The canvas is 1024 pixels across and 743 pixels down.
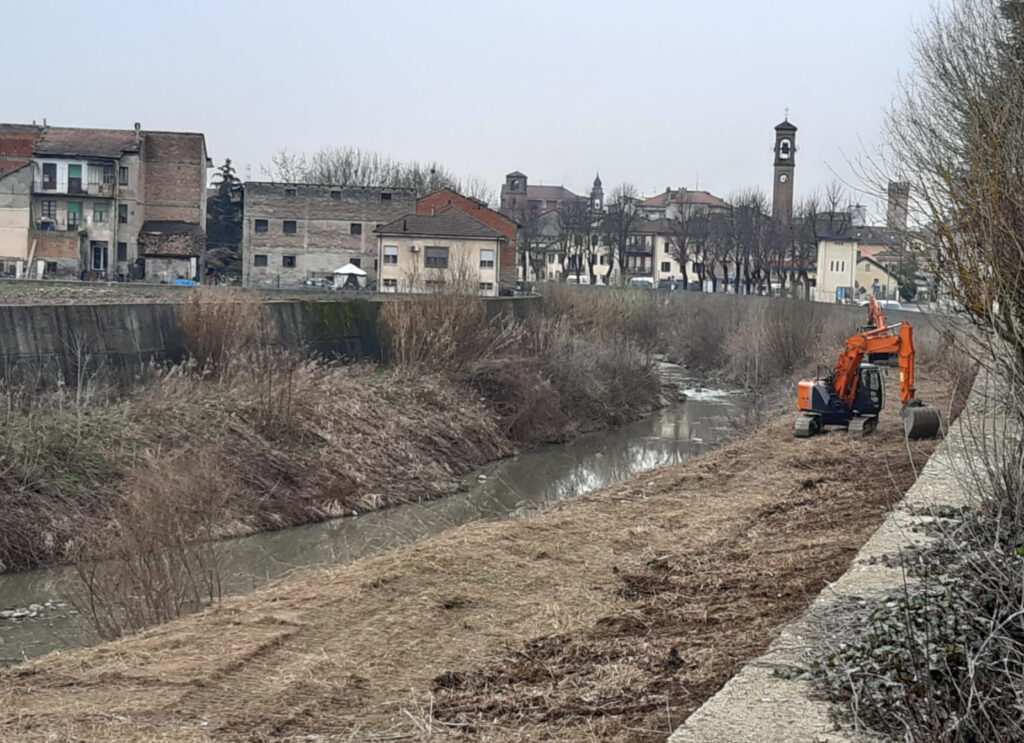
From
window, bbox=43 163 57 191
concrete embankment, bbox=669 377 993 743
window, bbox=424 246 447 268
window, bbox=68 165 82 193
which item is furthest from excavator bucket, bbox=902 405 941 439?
window, bbox=43 163 57 191

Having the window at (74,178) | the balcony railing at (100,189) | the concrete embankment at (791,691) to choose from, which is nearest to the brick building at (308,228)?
the balcony railing at (100,189)

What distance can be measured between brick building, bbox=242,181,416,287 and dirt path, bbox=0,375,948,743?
178 ft

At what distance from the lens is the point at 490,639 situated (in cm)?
1027

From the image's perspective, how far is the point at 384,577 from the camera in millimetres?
Result: 12836

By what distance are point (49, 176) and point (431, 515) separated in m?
50.7

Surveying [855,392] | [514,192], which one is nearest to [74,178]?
[855,392]

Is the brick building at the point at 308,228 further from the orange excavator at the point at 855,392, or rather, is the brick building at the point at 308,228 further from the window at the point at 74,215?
the orange excavator at the point at 855,392

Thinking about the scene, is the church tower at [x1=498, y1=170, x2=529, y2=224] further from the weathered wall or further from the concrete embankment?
the concrete embankment

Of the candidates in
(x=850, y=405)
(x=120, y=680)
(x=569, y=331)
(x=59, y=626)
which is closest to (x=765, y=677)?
(x=120, y=680)

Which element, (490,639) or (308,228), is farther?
(308,228)

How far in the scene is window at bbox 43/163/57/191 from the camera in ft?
220

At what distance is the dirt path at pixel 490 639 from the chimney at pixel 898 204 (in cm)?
314

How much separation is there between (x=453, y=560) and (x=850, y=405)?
38.6ft

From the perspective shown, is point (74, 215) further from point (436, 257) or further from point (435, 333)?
point (435, 333)
